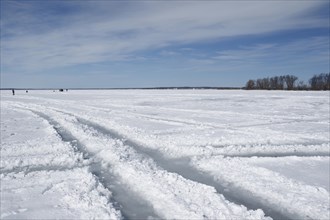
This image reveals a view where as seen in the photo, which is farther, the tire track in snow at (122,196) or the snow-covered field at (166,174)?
the snow-covered field at (166,174)

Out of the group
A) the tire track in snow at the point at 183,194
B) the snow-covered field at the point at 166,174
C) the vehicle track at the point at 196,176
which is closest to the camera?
the tire track in snow at the point at 183,194

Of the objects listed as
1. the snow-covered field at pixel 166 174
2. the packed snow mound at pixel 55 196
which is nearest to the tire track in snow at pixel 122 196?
the snow-covered field at pixel 166 174

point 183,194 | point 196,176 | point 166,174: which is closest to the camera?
point 183,194

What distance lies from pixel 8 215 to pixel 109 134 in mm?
6059

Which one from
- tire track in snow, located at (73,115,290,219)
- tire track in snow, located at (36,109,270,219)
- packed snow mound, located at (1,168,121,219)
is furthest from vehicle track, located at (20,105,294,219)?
packed snow mound, located at (1,168,121,219)

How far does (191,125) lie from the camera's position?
40.1 ft

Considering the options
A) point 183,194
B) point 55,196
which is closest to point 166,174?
point 183,194

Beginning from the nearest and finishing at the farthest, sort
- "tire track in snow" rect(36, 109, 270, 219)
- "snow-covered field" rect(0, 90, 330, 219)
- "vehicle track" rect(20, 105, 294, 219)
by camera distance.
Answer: "tire track in snow" rect(36, 109, 270, 219) → "snow-covered field" rect(0, 90, 330, 219) → "vehicle track" rect(20, 105, 294, 219)

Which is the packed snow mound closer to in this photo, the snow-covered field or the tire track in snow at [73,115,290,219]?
the snow-covered field

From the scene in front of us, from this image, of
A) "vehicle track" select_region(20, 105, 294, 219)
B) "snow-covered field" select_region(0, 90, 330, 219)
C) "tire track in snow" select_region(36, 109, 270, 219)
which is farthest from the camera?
→ "vehicle track" select_region(20, 105, 294, 219)

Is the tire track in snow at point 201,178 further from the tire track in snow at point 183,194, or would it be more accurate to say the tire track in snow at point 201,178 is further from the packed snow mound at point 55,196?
the packed snow mound at point 55,196

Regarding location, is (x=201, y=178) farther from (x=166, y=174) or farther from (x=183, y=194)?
(x=183, y=194)

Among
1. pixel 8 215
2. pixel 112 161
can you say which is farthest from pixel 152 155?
pixel 8 215

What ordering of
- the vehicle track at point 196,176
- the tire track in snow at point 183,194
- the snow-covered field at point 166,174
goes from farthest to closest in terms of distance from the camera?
1. the vehicle track at point 196,176
2. the snow-covered field at point 166,174
3. the tire track in snow at point 183,194
